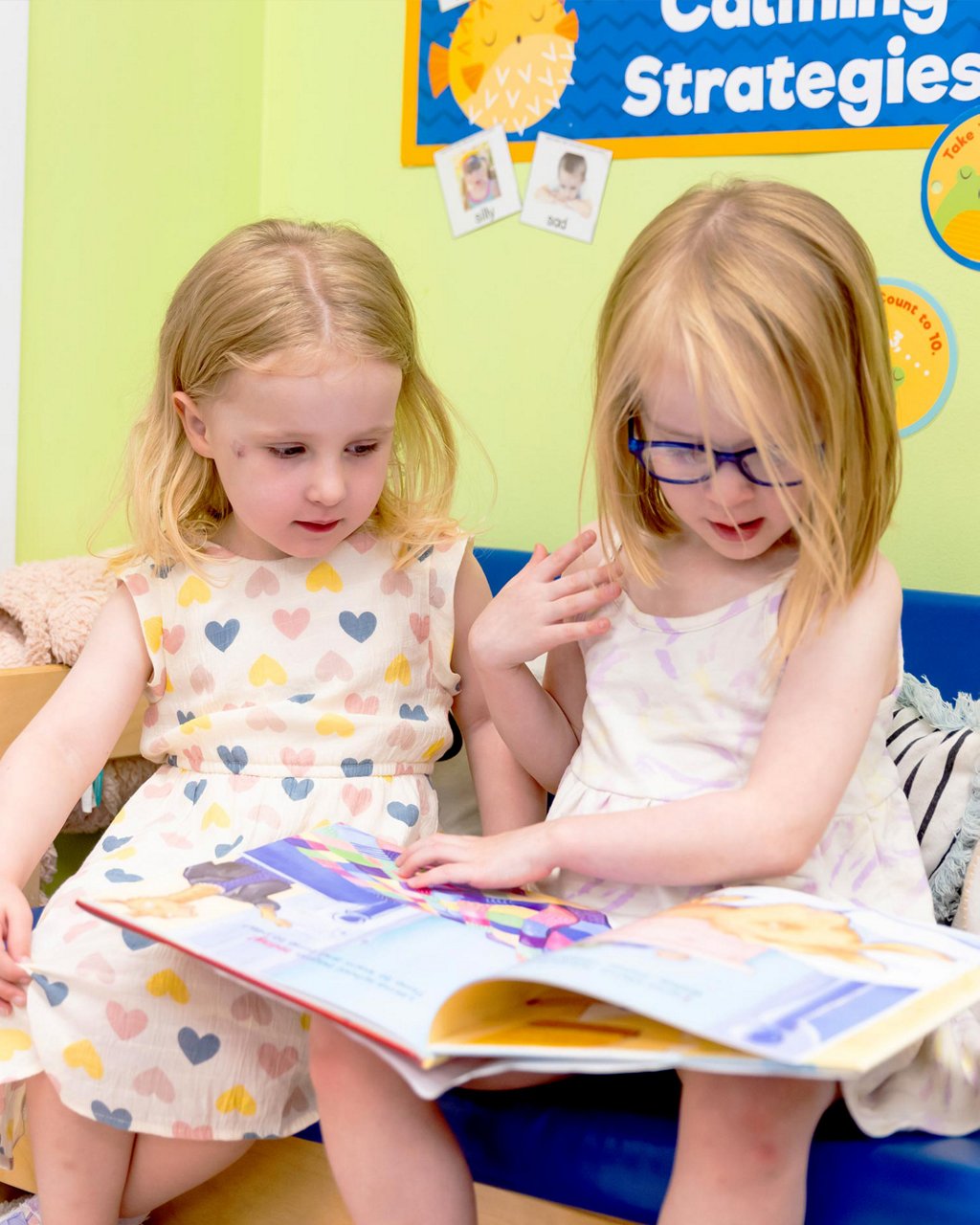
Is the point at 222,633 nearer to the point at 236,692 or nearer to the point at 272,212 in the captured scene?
the point at 236,692

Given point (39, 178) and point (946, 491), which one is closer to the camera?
point (946, 491)

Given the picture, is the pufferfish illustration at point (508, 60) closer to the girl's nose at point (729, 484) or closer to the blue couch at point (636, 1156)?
A: the girl's nose at point (729, 484)

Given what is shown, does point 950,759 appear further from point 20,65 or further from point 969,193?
point 20,65

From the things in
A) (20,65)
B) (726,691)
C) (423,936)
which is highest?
(20,65)

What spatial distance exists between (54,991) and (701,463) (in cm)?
58

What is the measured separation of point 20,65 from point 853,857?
1224 millimetres

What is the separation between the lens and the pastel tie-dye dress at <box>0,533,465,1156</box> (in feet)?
3.17

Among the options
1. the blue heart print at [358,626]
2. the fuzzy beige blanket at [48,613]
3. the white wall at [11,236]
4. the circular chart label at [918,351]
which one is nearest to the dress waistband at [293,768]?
the blue heart print at [358,626]

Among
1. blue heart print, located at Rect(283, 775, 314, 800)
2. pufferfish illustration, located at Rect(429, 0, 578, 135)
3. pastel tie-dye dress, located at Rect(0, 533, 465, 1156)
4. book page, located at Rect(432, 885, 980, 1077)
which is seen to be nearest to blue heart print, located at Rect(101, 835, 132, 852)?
pastel tie-dye dress, located at Rect(0, 533, 465, 1156)

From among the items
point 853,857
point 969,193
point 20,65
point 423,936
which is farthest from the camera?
point 20,65

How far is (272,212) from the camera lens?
1.86 m

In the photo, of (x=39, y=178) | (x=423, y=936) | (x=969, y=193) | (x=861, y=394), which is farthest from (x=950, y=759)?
(x=39, y=178)

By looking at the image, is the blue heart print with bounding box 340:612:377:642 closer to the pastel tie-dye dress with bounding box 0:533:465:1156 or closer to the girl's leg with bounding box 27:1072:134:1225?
the pastel tie-dye dress with bounding box 0:533:465:1156

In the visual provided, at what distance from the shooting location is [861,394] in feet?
2.97
